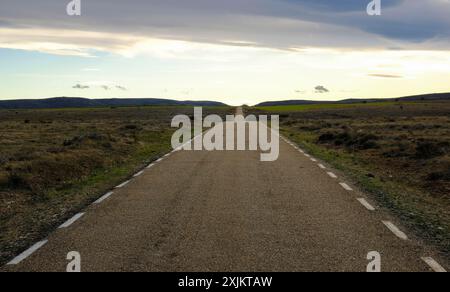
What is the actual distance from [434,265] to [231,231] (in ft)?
9.52

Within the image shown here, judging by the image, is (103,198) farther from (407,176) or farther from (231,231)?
(407,176)

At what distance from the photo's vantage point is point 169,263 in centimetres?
595

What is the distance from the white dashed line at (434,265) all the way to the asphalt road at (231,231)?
0.12ft

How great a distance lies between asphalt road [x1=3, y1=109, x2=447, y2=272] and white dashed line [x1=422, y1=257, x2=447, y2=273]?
37mm

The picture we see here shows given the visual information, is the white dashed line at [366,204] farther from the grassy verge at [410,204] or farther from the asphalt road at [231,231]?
the grassy verge at [410,204]

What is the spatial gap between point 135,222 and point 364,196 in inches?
200

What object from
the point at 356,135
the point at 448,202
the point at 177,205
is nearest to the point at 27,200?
the point at 177,205

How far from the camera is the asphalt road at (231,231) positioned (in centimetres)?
598

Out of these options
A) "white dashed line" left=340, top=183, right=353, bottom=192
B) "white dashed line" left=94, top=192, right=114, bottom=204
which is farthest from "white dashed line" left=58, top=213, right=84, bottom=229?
"white dashed line" left=340, top=183, right=353, bottom=192

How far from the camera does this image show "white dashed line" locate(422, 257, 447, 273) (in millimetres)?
5688

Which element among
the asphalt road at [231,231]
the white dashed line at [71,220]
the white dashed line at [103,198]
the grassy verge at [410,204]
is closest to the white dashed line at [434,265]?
the asphalt road at [231,231]

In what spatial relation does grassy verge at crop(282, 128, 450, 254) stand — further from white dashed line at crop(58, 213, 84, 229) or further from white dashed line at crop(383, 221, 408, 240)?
white dashed line at crop(58, 213, 84, 229)

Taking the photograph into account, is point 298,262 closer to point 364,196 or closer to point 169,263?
point 169,263
